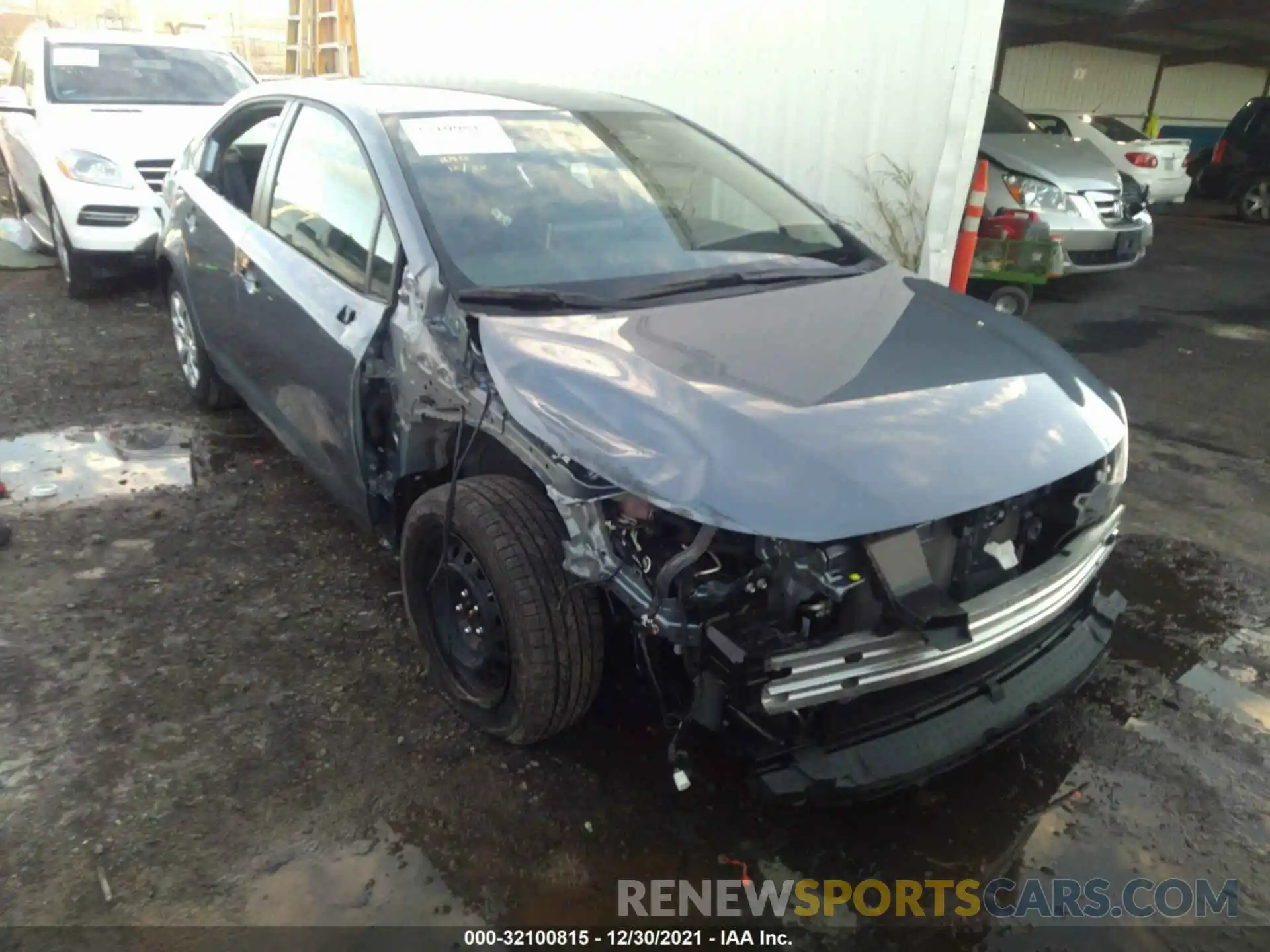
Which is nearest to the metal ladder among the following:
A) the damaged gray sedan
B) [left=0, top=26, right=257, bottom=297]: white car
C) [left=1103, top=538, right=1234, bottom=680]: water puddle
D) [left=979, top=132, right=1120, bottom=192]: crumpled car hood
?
[left=0, top=26, right=257, bottom=297]: white car

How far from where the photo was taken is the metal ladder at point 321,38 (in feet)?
35.0

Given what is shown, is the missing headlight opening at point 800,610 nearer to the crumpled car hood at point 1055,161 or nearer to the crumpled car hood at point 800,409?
the crumpled car hood at point 800,409

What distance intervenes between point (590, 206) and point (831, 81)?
12.2 ft

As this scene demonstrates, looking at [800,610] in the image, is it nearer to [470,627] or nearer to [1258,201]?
[470,627]

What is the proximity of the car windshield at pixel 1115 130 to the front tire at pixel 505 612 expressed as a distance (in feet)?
46.0

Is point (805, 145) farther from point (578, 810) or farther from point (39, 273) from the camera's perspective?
point (39, 273)

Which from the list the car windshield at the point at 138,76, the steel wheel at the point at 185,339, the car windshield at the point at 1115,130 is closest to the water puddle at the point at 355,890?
the steel wheel at the point at 185,339

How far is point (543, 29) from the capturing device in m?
7.86

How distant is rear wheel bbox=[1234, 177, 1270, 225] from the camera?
1273cm

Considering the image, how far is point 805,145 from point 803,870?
Answer: 518 centimetres

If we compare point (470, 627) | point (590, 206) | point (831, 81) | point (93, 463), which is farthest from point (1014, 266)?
point (93, 463)

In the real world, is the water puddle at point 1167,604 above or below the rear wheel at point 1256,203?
below

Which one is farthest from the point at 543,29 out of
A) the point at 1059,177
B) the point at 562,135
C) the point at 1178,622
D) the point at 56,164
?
the point at 1178,622

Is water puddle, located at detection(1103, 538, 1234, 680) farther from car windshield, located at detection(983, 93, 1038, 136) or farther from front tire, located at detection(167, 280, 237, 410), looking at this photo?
car windshield, located at detection(983, 93, 1038, 136)
